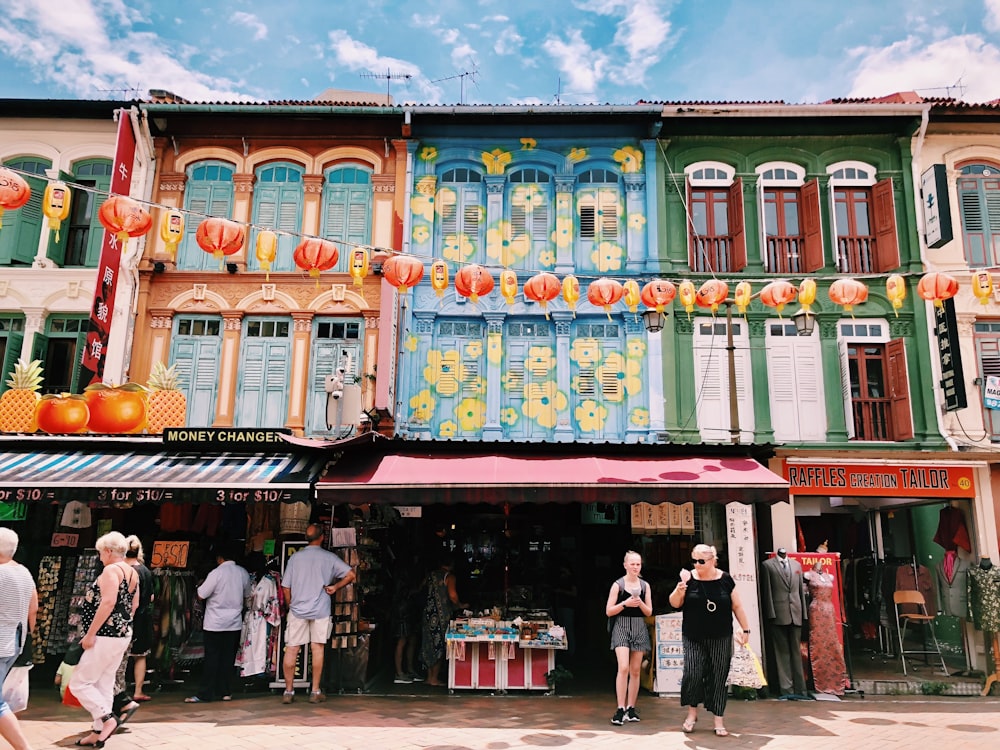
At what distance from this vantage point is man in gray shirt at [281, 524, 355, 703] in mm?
8547

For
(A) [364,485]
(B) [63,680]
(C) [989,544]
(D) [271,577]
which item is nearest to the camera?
(B) [63,680]

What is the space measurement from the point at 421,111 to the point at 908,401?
9447 millimetres

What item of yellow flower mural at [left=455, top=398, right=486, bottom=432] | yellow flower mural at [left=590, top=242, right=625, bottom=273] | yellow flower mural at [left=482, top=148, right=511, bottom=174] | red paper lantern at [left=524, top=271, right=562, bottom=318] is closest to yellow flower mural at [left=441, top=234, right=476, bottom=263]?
yellow flower mural at [left=482, top=148, right=511, bottom=174]

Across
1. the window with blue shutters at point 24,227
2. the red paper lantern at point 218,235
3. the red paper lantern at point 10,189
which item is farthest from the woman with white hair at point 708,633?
the window with blue shutters at point 24,227

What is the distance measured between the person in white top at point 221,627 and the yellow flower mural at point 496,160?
8.14 metres

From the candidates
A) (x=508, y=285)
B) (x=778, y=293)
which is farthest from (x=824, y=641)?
(x=508, y=285)

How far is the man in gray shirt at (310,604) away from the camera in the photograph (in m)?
8.55

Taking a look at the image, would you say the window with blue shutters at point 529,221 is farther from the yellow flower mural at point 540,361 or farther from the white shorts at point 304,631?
the white shorts at point 304,631

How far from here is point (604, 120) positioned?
1346 cm

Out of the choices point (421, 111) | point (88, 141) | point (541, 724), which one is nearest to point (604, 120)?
point (421, 111)

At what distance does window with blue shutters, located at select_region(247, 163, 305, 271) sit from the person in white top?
20.0 ft

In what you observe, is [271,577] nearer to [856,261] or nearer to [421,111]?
[421,111]

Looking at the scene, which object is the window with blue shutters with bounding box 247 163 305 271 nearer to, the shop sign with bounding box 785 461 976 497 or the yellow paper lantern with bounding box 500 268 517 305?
the yellow paper lantern with bounding box 500 268 517 305

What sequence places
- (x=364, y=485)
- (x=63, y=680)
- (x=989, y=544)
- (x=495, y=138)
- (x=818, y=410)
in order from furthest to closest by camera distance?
(x=495, y=138), (x=818, y=410), (x=989, y=544), (x=364, y=485), (x=63, y=680)
